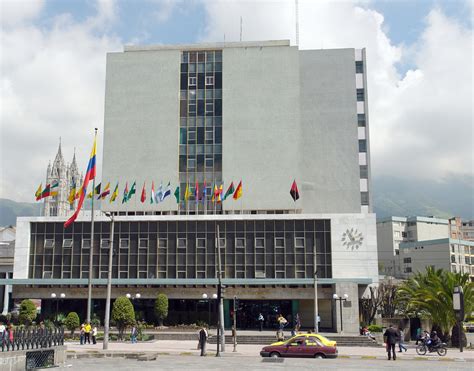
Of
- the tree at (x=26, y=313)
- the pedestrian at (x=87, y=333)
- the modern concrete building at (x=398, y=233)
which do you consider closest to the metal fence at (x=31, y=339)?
the pedestrian at (x=87, y=333)

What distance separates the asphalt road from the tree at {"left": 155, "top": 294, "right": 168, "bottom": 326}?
23455 millimetres

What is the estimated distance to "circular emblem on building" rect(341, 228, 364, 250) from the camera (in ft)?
196

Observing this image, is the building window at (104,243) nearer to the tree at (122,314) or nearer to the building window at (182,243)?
the building window at (182,243)

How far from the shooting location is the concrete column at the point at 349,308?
2173 inches

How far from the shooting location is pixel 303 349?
33.8 m

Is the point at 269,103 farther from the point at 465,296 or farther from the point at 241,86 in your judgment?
the point at 465,296

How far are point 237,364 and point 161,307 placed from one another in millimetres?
27983

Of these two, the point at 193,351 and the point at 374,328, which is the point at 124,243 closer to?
the point at 193,351

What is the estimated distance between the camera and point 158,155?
71.9 m

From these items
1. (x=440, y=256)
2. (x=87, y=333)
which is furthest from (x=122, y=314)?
(x=440, y=256)

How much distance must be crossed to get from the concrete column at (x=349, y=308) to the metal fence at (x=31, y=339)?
115 feet

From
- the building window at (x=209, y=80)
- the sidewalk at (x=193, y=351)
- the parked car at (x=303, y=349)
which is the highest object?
the building window at (x=209, y=80)

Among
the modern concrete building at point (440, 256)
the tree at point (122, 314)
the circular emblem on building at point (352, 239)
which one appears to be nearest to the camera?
the tree at point (122, 314)

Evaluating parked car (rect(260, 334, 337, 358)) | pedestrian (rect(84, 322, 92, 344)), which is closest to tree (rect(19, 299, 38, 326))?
pedestrian (rect(84, 322, 92, 344))
